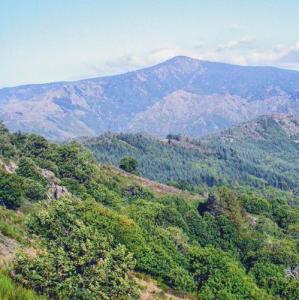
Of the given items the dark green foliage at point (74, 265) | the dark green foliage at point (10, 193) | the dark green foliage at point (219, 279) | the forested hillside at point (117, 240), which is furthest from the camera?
the dark green foliage at point (10, 193)

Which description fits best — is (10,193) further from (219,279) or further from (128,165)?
(128,165)

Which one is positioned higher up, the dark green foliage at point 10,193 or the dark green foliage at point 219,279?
the dark green foliage at point 10,193

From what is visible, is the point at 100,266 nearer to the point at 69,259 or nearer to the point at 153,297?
the point at 69,259

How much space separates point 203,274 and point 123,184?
77.1 meters

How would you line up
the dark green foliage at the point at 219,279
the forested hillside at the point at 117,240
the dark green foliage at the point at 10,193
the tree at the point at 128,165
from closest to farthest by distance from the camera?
the forested hillside at the point at 117,240 < the dark green foliage at the point at 219,279 < the dark green foliage at the point at 10,193 < the tree at the point at 128,165

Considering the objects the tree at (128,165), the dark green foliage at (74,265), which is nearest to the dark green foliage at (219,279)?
the dark green foliage at (74,265)

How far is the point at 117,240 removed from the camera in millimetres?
57500

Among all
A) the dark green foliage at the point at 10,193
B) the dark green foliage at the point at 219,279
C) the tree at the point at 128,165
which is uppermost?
the dark green foliage at the point at 10,193

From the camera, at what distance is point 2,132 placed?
418 feet

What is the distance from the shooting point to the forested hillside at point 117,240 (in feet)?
105

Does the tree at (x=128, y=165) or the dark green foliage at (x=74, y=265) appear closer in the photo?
the dark green foliage at (x=74, y=265)

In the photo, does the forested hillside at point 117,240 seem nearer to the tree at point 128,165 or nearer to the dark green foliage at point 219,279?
the dark green foliage at point 219,279

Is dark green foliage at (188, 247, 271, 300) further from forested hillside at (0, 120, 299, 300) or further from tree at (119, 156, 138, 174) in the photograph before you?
tree at (119, 156, 138, 174)

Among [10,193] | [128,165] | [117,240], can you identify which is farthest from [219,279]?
[128,165]
